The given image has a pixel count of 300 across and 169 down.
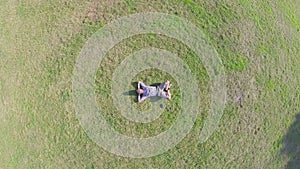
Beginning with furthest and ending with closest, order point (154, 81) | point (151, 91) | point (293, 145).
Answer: point (293, 145) < point (154, 81) < point (151, 91)

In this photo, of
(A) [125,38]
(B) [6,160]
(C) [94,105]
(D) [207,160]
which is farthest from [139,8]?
(B) [6,160]

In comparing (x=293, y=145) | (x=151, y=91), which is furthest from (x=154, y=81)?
(x=293, y=145)

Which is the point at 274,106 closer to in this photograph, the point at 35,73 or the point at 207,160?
the point at 207,160

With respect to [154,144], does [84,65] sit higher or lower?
higher

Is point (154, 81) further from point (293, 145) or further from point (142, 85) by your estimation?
point (293, 145)

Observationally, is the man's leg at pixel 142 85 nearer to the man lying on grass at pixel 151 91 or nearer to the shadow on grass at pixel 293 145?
the man lying on grass at pixel 151 91

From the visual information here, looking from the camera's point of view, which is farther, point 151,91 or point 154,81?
point 154,81
